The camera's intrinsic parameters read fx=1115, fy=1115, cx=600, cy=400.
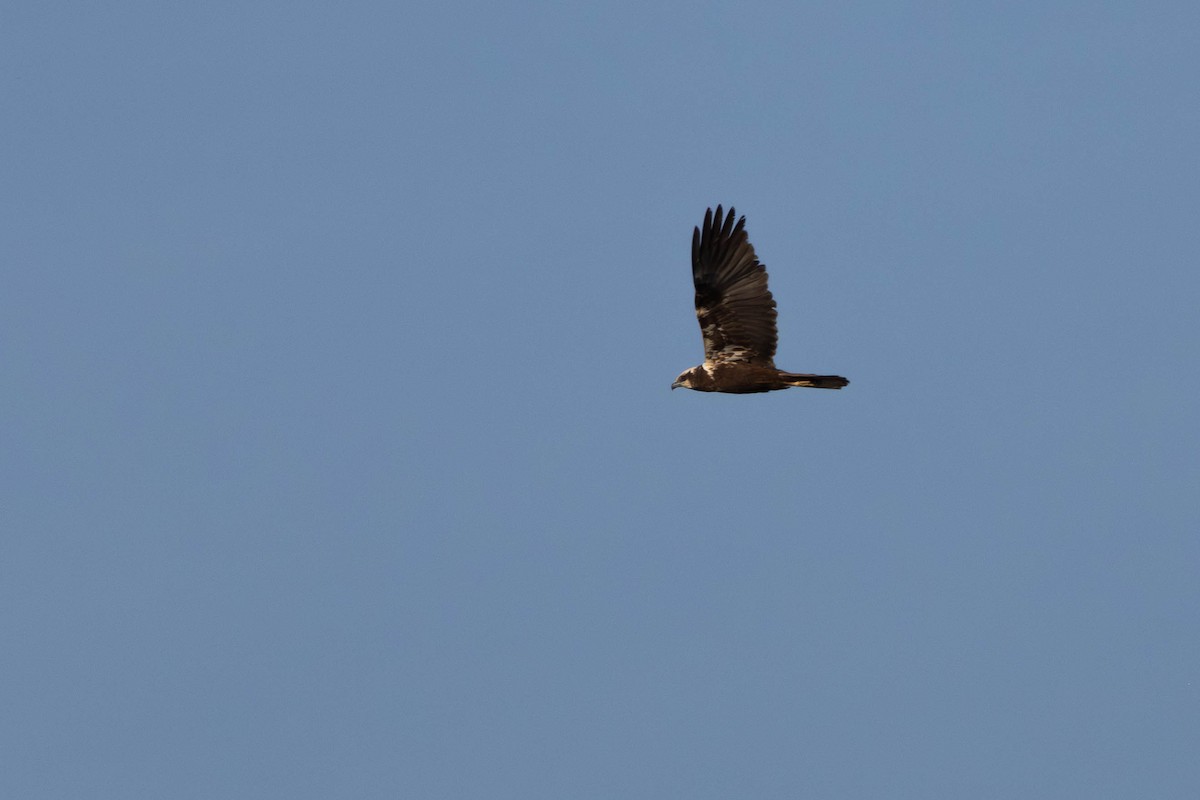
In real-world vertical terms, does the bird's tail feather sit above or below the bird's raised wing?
below

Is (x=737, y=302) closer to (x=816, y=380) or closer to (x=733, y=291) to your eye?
(x=733, y=291)

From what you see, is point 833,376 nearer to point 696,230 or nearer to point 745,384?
point 745,384

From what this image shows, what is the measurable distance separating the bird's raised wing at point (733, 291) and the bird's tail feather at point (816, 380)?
602mm

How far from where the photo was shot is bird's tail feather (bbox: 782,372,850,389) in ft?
56.6

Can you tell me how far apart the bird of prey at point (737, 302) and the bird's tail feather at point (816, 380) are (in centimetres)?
2

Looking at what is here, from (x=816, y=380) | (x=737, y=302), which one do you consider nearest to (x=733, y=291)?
(x=737, y=302)

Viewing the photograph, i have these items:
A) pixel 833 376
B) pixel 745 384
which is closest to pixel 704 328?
pixel 745 384

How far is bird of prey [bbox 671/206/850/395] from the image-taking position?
59.3 feet

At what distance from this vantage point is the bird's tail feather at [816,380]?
17.2 meters

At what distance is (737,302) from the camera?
18219mm

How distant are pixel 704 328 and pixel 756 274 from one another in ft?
4.22

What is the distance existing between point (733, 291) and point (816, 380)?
2036mm

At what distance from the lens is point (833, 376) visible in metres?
17.2

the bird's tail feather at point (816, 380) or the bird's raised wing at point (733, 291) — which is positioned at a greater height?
the bird's raised wing at point (733, 291)
